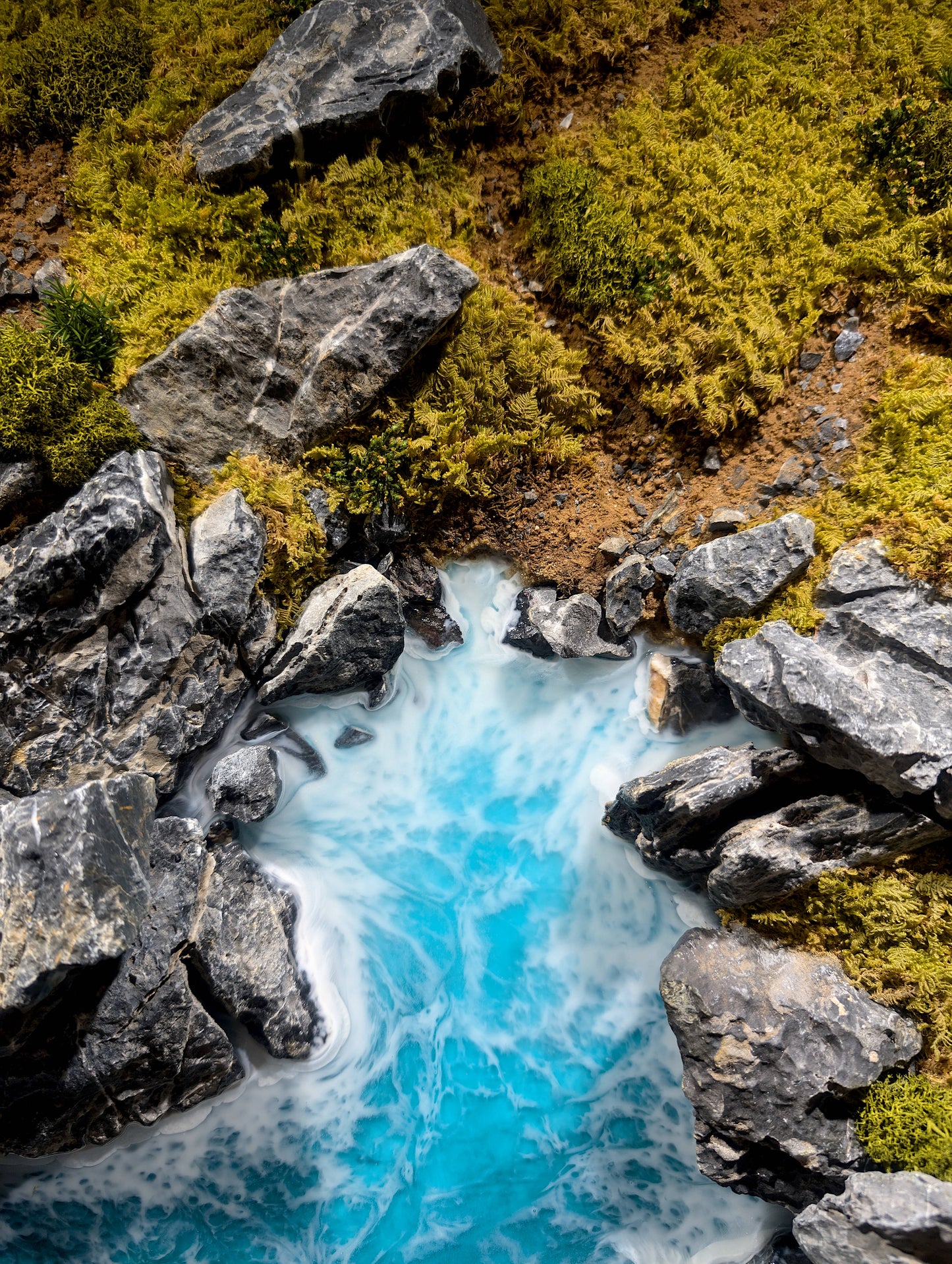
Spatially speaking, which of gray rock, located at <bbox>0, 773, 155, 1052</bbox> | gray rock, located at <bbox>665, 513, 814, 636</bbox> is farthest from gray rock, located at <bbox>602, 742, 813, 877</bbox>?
gray rock, located at <bbox>0, 773, 155, 1052</bbox>

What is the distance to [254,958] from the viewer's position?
830 cm

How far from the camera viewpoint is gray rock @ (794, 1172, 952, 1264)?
5.92 m

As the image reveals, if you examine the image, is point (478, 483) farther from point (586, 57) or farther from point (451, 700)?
point (586, 57)

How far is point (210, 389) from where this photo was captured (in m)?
8.42

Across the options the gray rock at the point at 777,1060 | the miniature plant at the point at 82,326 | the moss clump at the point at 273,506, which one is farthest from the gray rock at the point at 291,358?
the gray rock at the point at 777,1060

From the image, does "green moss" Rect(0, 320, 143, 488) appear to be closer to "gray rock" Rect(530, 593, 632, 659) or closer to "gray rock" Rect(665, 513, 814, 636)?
"gray rock" Rect(530, 593, 632, 659)

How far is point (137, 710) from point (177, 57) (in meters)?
9.00

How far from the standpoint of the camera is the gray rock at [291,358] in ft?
27.1

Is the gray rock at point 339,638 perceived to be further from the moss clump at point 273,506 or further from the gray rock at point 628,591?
the gray rock at point 628,591

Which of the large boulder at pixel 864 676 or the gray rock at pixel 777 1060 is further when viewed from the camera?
the gray rock at pixel 777 1060

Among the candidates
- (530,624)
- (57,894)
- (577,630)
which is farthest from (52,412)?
(577,630)

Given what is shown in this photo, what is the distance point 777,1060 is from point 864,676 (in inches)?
170

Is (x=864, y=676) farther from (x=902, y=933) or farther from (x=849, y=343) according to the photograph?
(x=849, y=343)

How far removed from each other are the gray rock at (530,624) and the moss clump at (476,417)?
1617 millimetres
